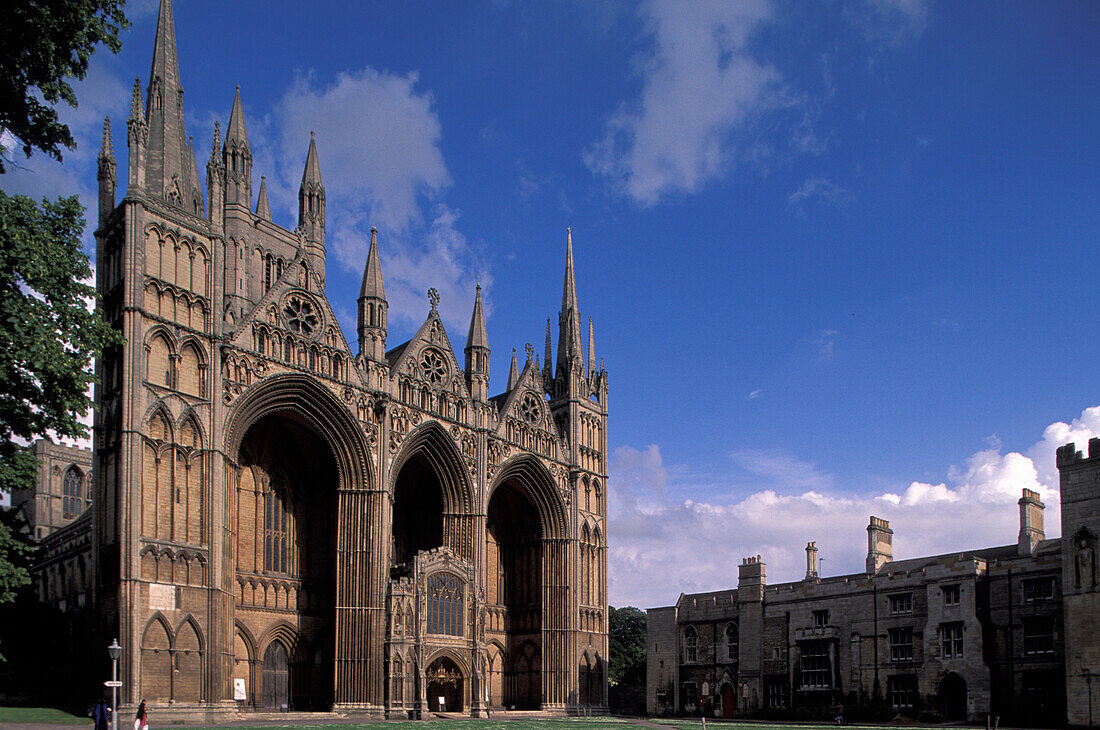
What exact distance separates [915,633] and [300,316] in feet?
122

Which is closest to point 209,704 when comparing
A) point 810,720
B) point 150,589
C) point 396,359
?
point 150,589

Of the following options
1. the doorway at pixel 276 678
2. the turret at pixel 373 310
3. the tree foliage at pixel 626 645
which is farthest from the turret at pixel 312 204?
the tree foliage at pixel 626 645

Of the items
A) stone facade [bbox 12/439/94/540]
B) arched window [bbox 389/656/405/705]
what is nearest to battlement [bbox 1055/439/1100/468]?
arched window [bbox 389/656/405/705]

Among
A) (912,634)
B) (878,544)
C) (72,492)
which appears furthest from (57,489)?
(912,634)

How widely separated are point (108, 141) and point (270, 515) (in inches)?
696

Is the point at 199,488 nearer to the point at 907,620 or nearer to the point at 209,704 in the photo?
the point at 209,704

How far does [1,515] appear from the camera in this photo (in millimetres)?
34094

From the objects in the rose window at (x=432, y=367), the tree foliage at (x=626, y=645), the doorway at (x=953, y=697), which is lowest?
the tree foliage at (x=626, y=645)

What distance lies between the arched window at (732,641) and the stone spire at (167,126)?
43.1m

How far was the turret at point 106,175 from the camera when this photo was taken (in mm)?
42000

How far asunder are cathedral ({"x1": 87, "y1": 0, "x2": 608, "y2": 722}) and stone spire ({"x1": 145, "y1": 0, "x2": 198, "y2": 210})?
92 millimetres

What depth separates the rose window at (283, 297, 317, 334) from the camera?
45406mm

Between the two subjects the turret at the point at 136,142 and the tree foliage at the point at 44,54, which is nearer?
the tree foliage at the point at 44,54

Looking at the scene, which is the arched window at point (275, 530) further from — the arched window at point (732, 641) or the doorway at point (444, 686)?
the arched window at point (732, 641)
